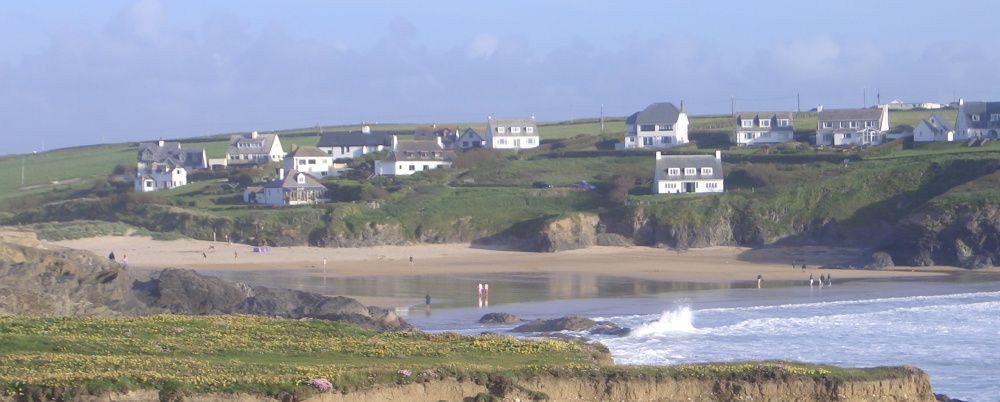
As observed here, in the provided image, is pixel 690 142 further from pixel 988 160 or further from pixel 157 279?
pixel 157 279

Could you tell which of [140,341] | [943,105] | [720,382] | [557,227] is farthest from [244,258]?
[943,105]

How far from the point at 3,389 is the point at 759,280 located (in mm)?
34700

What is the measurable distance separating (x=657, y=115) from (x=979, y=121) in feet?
77.2

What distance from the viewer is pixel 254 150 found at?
9819 centimetres

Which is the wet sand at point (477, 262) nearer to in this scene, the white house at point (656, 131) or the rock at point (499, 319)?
the rock at point (499, 319)

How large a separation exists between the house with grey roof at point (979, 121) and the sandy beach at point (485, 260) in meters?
26.0

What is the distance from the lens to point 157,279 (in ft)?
97.9

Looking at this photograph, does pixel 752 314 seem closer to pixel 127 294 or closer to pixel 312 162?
→ pixel 127 294

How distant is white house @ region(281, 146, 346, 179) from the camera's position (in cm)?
8519

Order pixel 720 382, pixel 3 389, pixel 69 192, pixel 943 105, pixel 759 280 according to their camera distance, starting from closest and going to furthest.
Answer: pixel 3 389 → pixel 720 382 → pixel 759 280 → pixel 69 192 → pixel 943 105

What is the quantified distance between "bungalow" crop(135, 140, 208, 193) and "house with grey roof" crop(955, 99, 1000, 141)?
56427 mm

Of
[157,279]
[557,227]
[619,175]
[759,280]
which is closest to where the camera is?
[157,279]

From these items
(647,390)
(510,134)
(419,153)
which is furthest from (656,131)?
(647,390)

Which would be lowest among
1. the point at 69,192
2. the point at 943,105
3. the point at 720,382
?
the point at 720,382
